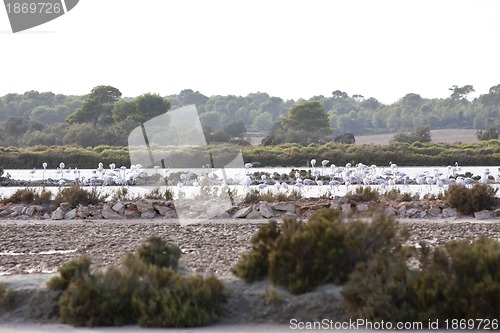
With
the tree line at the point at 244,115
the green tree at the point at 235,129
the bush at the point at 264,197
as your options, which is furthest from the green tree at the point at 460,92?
the bush at the point at 264,197

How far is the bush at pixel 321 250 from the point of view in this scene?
30.3ft

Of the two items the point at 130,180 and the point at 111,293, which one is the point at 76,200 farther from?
the point at 111,293

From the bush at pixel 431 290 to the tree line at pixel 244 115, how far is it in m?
64.9

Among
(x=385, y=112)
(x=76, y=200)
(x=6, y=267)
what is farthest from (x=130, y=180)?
(x=385, y=112)


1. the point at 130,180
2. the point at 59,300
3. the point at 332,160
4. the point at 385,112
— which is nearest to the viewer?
the point at 59,300

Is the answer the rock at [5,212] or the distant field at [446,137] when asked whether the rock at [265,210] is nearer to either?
the rock at [5,212]

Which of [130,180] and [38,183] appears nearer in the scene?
[130,180]

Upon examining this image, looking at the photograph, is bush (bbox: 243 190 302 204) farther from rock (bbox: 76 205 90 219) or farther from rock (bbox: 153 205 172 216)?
rock (bbox: 76 205 90 219)

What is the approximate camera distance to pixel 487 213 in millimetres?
19688

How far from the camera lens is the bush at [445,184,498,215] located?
66.2 ft

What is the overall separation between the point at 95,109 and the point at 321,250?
84.1m

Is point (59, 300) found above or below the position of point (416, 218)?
above

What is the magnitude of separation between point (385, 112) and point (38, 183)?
324 feet

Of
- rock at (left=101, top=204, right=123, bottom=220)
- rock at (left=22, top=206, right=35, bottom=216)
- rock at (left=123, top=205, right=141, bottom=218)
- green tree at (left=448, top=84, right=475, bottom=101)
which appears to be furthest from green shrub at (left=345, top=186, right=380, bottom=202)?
green tree at (left=448, top=84, right=475, bottom=101)
